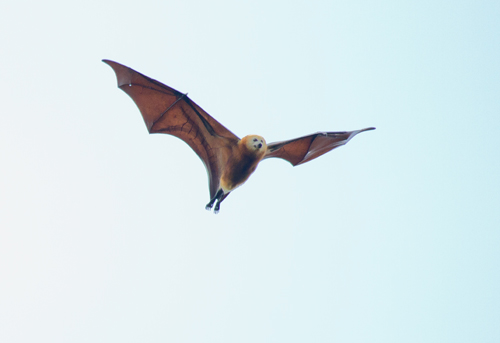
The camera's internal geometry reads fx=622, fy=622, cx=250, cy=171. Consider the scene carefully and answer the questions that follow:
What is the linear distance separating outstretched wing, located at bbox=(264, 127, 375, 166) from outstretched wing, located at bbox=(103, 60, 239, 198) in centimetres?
108

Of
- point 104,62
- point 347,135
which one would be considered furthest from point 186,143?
point 347,135

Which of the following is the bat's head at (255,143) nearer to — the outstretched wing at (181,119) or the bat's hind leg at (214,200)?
the outstretched wing at (181,119)

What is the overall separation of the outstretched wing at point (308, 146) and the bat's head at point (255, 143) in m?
0.89

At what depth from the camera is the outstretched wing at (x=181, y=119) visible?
1253 centimetres

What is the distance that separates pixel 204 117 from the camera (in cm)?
1275

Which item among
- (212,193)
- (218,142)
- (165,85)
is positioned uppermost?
(165,85)

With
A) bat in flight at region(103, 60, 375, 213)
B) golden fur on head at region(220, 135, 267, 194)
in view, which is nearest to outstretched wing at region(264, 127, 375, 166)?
bat in flight at region(103, 60, 375, 213)

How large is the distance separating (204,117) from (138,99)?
1.42 m

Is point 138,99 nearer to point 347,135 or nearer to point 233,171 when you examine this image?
point 233,171

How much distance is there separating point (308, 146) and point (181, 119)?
9.53ft

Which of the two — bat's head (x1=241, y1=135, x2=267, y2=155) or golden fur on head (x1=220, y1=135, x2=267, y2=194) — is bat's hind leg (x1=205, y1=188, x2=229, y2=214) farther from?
bat's head (x1=241, y1=135, x2=267, y2=155)

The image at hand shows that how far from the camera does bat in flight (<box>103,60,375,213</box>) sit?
40.0 feet

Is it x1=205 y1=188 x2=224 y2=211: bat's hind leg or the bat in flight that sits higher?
the bat in flight

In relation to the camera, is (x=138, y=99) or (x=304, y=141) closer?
(x=138, y=99)
